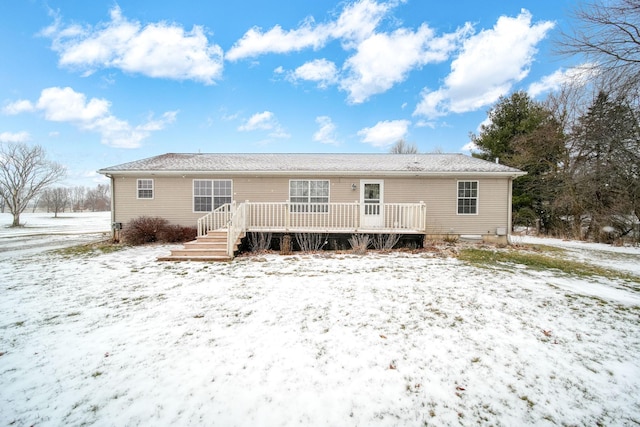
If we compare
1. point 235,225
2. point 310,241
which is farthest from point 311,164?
point 235,225

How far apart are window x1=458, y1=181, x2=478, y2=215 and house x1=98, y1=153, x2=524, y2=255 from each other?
0.12 ft

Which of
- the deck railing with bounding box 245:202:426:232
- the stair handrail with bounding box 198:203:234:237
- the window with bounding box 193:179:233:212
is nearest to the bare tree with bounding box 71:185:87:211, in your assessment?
the window with bounding box 193:179:233:212

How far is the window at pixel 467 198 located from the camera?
34.6 feet

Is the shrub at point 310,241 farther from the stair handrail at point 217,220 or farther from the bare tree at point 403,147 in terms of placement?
the bare tree at point 403,147

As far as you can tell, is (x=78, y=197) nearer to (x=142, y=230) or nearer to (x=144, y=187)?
(x=144, y=187)

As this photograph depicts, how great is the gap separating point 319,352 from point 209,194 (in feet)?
31.0

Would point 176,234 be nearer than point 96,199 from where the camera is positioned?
Yes

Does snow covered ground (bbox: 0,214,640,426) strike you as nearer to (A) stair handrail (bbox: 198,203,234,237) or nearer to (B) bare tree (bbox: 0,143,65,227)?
(A) stair handrail (bbox: 198,203,234,237)

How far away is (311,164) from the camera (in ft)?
37.0

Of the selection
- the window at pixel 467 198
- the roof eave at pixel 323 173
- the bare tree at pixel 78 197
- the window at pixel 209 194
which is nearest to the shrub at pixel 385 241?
the roof eave at pixel 323 173

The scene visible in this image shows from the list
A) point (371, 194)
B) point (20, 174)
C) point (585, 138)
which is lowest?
point (371, 194)

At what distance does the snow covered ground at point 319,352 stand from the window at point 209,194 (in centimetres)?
566

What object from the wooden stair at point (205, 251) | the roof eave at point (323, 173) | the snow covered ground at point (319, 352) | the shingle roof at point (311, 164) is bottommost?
the snow covered ground at point (319, 352)

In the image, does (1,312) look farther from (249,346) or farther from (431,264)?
(431,264)
